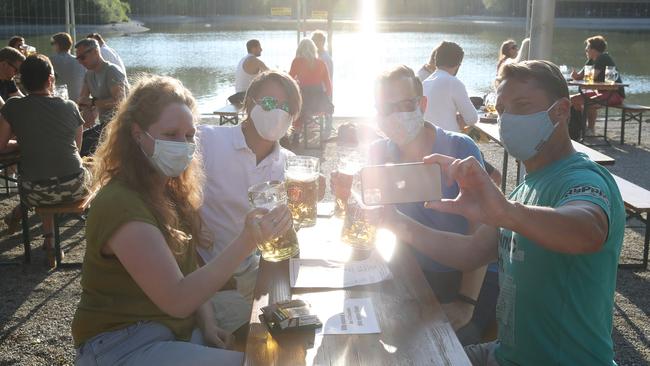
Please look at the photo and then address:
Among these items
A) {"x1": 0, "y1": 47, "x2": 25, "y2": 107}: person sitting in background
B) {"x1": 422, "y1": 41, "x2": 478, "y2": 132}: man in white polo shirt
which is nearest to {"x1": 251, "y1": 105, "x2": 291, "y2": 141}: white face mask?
{"x1": 422, "y1": 41, "x2": 478, "y2": 132}: man in white polo shirt

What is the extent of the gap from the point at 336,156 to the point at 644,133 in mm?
5162

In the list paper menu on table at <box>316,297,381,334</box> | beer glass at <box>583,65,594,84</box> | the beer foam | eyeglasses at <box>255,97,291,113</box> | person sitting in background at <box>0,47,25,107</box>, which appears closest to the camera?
paper menu on table at <box>316,297,381,334</box>

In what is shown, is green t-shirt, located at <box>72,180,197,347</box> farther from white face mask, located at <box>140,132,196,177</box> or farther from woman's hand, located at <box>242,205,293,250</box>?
woman's hand, located at <box>242,205,293,250</box>

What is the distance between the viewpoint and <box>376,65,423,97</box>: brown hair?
2783 mm

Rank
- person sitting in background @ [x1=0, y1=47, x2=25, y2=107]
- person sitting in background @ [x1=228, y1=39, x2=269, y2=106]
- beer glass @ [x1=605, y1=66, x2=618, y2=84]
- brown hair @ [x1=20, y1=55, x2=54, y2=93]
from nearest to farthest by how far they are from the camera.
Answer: brown hair @ [x1=20, y1=55, x2=54, y2=93] → person sitting in background @ [x1=0, y1=47, x2=25, y2=107] → beer glass @ [x1=605, y1=66, x2=618, y2=84] → person sitting in background @ [x1=228, y1=39, x2=269, y2=106]

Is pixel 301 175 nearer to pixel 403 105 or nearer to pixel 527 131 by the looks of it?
pixel 403 105

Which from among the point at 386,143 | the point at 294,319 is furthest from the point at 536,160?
the point at 386,143

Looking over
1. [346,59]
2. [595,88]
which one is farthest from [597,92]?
[346,59]

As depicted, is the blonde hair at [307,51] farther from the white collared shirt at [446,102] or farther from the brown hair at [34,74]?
the brown hair at [34,74]

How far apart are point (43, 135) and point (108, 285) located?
3309mm

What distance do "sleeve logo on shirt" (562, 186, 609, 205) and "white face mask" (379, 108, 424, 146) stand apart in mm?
1136

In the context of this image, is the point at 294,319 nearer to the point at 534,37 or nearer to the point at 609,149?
the point at 534,37

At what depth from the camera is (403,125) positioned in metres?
2.84

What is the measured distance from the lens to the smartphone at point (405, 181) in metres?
1.99
